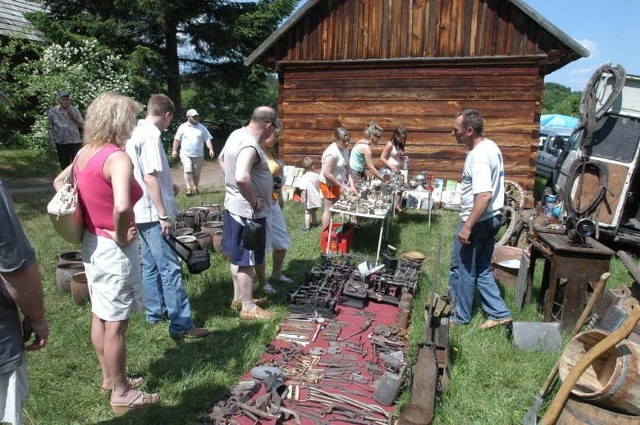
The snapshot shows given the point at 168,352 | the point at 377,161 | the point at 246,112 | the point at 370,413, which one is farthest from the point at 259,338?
the point at 246,112

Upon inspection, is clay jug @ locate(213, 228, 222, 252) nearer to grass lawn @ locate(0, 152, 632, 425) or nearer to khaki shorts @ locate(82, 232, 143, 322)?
grass lawn @ locate(0, 152, 632, 425)

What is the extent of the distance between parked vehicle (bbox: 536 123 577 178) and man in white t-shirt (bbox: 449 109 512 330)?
11.2m

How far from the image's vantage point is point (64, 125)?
9.88 metres

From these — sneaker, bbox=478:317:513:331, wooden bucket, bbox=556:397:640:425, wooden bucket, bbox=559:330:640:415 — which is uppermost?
wooden bucket, bbox=559:330:640:415

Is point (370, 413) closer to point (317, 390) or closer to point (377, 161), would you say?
point (317, 390)

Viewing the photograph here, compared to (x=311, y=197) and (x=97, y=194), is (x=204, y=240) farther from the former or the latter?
(x=97, y=194)

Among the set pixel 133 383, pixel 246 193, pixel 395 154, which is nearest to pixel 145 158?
pixel 246 193

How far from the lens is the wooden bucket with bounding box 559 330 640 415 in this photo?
253 cm

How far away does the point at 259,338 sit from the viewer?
13.9 ft

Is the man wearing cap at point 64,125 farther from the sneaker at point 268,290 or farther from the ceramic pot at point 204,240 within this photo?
the sneaker at point 268,290

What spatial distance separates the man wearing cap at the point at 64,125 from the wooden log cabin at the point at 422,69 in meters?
4.10

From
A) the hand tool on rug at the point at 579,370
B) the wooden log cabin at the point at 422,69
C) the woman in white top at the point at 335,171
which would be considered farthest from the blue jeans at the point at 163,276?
the wooden log cabin at the point at 422,69

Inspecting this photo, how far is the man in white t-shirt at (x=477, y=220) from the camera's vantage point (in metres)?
4.03

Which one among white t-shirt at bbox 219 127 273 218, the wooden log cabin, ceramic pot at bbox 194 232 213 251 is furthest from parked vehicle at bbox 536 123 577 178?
white t-shirt at bbox 219 127 273 218
